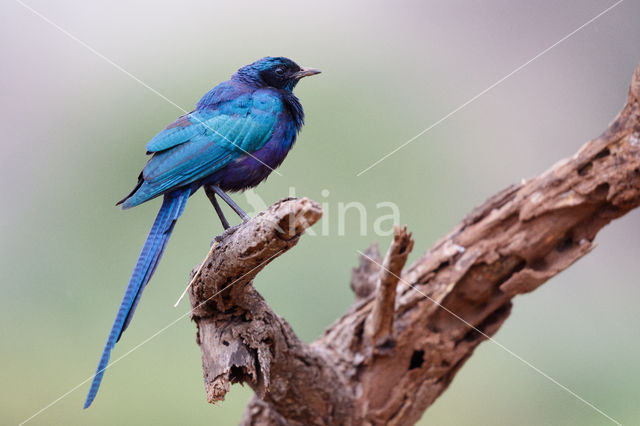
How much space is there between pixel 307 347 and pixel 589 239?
1560 millimetres

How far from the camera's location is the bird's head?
142 inches

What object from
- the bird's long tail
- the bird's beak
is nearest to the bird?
the bird's long tail

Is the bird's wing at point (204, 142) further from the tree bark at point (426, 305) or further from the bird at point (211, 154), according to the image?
the tree bark at point (426, 305)

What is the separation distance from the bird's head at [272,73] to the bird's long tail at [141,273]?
0.99 m

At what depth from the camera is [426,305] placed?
334 cm

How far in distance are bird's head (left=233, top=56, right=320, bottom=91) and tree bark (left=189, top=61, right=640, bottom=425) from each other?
124 centimetres

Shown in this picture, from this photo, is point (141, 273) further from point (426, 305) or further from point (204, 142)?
point (426, 305)

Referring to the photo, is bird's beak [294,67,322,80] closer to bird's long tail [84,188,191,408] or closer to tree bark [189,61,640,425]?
bird's long tail [84,188,191,408]

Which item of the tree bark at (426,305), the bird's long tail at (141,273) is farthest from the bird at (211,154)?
the tree bark at (426,305)

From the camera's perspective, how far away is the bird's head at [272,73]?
3615 millimetres

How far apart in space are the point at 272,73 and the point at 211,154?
0.83 m

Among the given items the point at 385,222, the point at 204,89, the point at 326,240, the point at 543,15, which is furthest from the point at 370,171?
the point at 543,15

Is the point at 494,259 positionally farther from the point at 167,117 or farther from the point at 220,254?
the point at 167,117

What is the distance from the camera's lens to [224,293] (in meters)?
2.73
